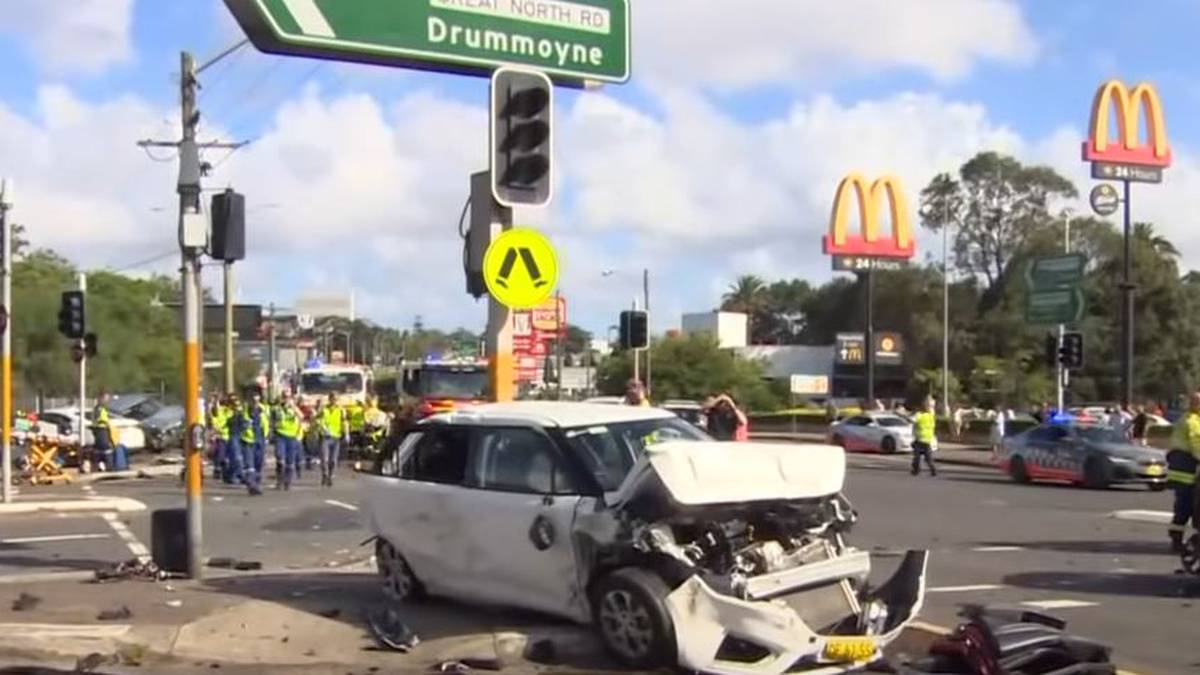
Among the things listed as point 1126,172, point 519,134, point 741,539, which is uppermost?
point 1126,172

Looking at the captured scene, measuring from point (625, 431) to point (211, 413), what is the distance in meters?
24.4

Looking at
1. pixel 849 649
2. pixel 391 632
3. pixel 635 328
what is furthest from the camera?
pixel 635 328

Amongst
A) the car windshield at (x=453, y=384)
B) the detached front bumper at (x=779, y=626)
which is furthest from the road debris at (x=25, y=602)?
the car windshield at (x=453, y=384)

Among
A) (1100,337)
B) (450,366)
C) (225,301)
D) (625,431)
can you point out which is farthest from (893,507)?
(1100,337)

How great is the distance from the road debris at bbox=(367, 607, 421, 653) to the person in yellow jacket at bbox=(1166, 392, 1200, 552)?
26.4 feet

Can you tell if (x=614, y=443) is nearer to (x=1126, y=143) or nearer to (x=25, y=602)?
(x=25, y=602)

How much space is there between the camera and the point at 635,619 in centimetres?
980

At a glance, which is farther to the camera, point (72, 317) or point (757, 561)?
point (72, 317)

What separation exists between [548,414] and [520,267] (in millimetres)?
2182

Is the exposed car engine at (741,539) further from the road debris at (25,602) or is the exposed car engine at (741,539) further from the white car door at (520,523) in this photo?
the road debris at (25,602)

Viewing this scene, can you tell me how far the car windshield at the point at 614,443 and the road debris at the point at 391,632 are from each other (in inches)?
65.8

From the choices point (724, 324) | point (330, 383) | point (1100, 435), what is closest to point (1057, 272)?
point (1100, 435)

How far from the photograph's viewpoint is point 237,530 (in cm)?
2014

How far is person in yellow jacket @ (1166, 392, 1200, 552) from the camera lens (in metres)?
15.4
